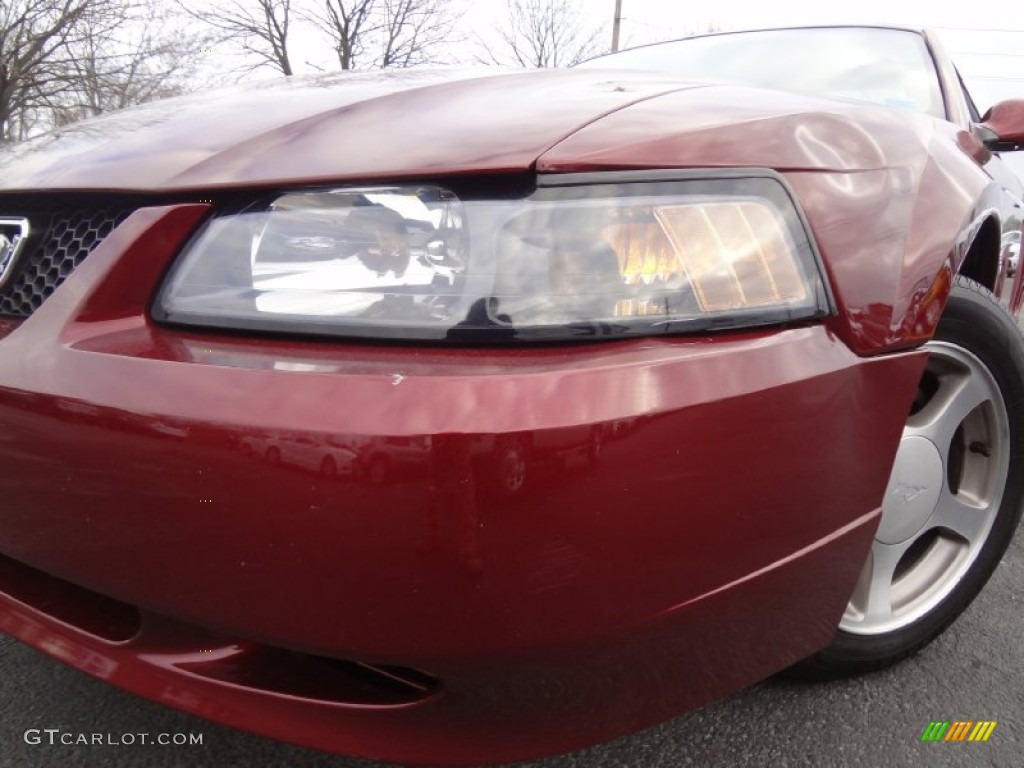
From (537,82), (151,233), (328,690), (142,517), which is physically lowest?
(328,690)

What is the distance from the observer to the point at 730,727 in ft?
4.84

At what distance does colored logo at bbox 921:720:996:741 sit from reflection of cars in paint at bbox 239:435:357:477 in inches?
53.7

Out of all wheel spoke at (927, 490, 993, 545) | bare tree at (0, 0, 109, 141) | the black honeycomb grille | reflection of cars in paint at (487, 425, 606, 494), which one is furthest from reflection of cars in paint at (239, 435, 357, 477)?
bare tree at (0, 0, 109, 141)

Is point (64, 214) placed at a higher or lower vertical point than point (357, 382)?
higher

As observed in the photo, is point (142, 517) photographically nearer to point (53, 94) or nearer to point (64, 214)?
point (64, 214)

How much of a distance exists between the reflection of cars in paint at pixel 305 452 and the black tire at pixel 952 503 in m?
1.09

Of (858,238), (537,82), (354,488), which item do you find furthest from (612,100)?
(354,488)

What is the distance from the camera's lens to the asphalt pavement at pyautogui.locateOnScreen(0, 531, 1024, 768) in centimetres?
138

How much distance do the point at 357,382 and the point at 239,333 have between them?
0.24m

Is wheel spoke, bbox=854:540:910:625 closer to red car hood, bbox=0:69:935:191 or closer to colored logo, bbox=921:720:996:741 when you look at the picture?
colored logo, bbox=921:720:996:741

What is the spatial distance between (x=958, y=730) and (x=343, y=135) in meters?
1.66

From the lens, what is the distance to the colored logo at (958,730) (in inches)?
58.9

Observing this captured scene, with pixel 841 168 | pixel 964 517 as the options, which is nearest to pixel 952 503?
pixel 964 517

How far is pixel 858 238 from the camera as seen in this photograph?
1094 millimetres
